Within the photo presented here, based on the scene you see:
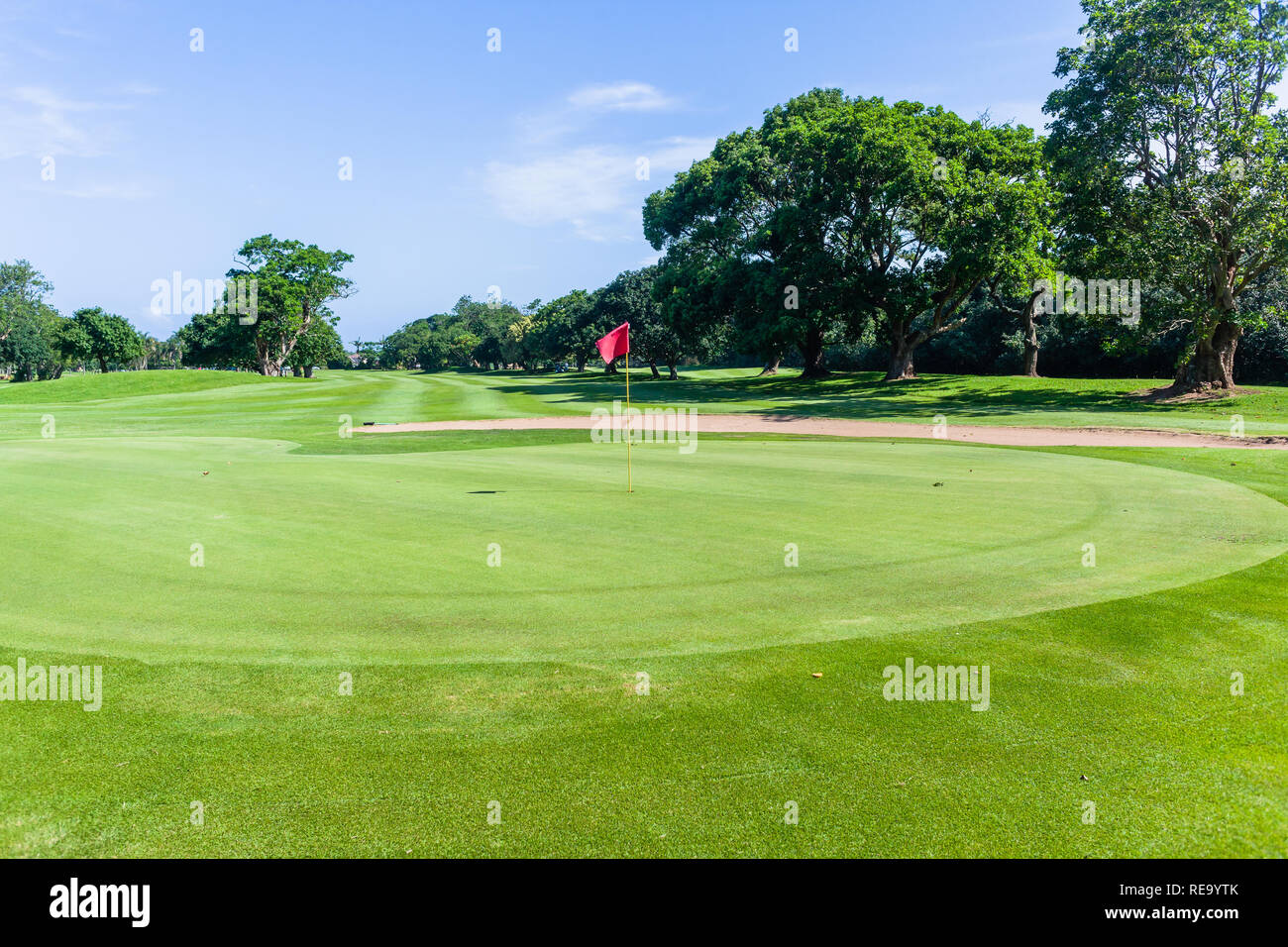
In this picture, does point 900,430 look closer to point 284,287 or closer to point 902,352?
point 902,352

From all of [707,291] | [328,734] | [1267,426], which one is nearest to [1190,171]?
[1267,426]

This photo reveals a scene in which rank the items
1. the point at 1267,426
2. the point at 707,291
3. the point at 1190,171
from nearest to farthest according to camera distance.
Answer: the point at 1267,426 < the point at 1190,171 < the point at 707,291

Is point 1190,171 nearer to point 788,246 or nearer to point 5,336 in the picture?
point 788,246

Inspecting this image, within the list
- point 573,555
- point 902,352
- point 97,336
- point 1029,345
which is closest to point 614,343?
point 573,555

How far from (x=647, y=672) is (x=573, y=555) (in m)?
3.78

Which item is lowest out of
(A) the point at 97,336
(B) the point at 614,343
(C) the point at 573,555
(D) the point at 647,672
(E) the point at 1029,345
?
(D) the point at 647,672

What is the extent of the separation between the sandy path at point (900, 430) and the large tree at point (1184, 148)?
1038 cm

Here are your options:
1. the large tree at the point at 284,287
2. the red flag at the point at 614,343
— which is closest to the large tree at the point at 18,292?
the large tree at the point at 284,287

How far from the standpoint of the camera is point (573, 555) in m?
10.1

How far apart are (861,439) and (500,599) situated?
21104mm

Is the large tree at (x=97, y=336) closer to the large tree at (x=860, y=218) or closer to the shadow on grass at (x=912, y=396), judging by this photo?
the shadow on grass at (x=912, y=396)

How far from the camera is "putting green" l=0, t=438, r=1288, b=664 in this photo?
747 cm

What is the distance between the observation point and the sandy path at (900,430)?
86.0 ft

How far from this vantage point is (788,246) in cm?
4991
